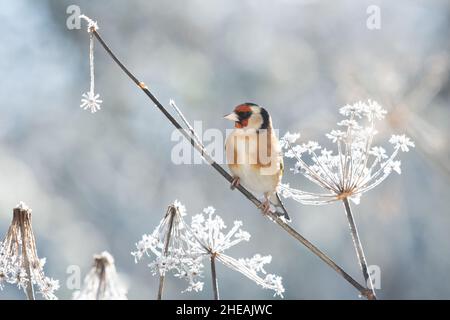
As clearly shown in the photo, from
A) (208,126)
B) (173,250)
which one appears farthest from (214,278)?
(208,126)

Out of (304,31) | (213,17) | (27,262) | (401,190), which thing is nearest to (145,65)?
(213,17)

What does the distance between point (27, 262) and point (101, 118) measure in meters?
9.47

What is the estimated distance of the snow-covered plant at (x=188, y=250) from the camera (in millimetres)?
2887

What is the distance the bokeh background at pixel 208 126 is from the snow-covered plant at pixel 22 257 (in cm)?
517

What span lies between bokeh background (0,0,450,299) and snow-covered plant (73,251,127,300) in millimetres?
5591

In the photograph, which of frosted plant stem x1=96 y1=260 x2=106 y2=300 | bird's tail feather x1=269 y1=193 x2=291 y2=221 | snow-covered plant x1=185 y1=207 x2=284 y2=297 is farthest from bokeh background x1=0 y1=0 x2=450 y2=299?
frosted plant stem x1=96 y1=260 x2=106 y2=300

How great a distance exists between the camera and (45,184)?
35.3ft

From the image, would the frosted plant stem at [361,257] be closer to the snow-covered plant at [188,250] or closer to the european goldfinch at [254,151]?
the snow-covered plant at [188,250]

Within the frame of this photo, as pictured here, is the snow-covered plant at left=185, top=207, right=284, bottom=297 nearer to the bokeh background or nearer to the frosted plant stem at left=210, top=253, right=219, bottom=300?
the frosted plant stem at left=210, top=253, right=219, bottom=300

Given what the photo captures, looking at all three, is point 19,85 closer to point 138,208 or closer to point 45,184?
point 45,184

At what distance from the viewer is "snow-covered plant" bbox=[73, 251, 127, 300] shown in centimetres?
211

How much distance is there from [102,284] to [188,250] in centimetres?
90

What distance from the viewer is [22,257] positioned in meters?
2.60

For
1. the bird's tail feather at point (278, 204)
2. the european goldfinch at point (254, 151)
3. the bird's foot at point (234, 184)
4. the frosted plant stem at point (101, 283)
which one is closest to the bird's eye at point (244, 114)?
the european goldfinch at point (254, 151)
